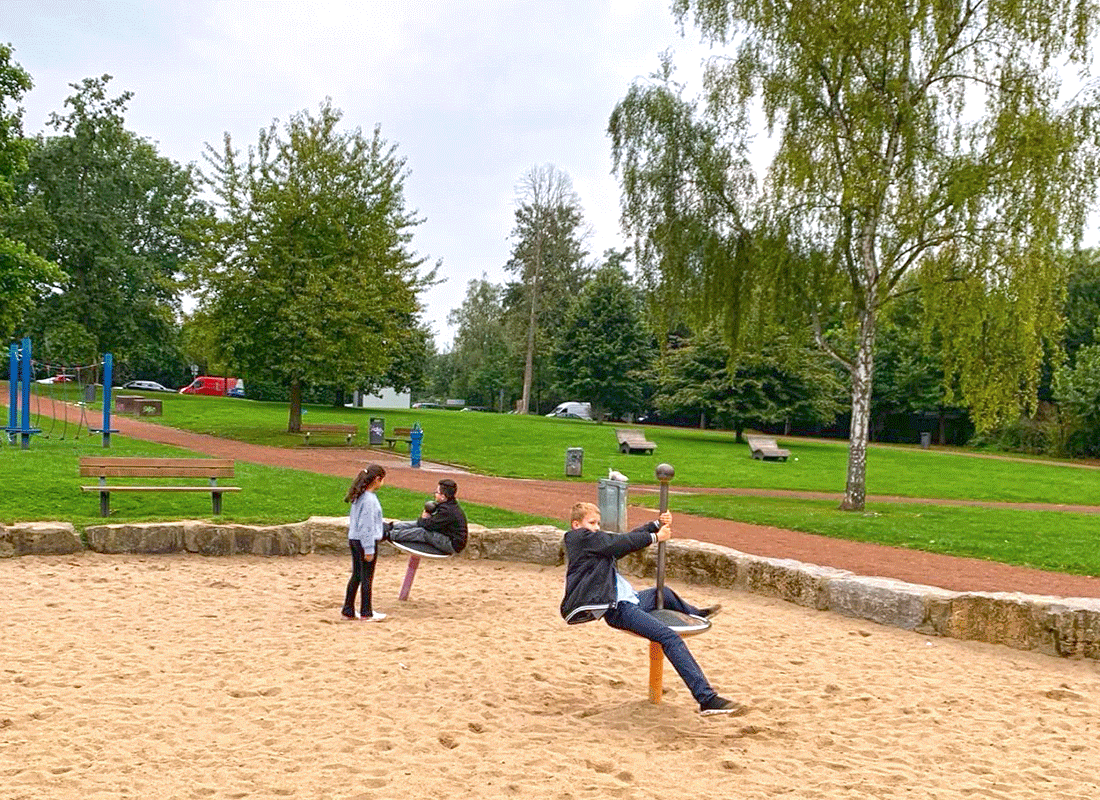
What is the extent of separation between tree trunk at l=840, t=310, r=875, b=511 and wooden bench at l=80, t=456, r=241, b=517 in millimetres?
10840

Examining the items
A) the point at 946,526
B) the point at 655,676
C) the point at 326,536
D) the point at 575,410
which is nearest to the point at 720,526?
the point at 946,526

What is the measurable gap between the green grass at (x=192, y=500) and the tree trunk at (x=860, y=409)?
263 inches

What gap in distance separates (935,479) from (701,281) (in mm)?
12875

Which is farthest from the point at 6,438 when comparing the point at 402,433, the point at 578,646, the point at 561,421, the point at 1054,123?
the point at 561,421

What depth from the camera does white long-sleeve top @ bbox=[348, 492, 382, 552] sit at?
350 inches

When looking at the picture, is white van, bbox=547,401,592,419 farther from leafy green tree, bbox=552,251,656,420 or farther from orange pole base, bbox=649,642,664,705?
Answer: orange pole base, bbox=649,642,664,705

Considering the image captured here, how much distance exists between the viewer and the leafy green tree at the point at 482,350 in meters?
75.8

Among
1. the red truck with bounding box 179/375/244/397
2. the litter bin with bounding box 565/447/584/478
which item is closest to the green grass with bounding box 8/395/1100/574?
the litter bin with bounding box 565/447/584/478

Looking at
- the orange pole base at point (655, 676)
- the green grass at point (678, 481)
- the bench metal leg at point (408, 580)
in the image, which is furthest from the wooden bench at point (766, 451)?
the orange pole base at point (655, 676)

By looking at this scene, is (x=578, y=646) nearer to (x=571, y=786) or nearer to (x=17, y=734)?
(x=571, y=786)

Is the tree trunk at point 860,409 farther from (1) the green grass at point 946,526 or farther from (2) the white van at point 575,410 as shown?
(2) the white van at point 575,410

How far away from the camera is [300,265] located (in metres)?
30.5

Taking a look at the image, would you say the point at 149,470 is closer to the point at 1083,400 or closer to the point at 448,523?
the point at 448,523

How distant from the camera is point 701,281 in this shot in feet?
64.3
